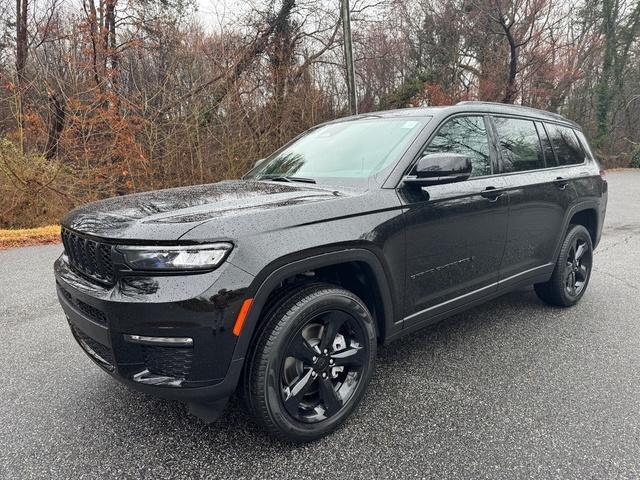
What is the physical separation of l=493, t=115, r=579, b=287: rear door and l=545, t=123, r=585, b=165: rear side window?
0.02 meters

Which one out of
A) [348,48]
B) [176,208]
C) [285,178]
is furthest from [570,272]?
[348,48]

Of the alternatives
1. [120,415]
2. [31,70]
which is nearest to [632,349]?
[120,415]

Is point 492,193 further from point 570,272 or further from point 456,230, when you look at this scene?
point 570,272

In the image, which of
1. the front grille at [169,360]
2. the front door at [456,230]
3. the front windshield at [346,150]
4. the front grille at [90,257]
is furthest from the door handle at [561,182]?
the front grille at [90,257]

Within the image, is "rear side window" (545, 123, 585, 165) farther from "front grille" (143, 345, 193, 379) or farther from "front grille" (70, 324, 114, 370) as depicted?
"front grille" (70, 324, 114, 370)

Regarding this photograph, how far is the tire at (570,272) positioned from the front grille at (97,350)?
3.58 metres

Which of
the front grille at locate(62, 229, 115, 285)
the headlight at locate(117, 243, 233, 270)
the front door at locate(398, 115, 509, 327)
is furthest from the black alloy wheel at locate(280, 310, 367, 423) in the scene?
the front grille at locate(62, 229, 115, 285)

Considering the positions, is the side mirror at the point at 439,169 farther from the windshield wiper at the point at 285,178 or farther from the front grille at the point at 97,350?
the front grille at the point at 97,350

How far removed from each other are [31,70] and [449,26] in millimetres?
19397

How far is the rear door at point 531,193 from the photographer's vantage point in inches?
130

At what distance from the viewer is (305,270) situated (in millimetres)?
2094

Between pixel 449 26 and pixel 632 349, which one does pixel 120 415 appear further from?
pixel 449 26

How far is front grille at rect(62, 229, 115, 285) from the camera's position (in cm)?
197

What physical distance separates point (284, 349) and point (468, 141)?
2.01 m
